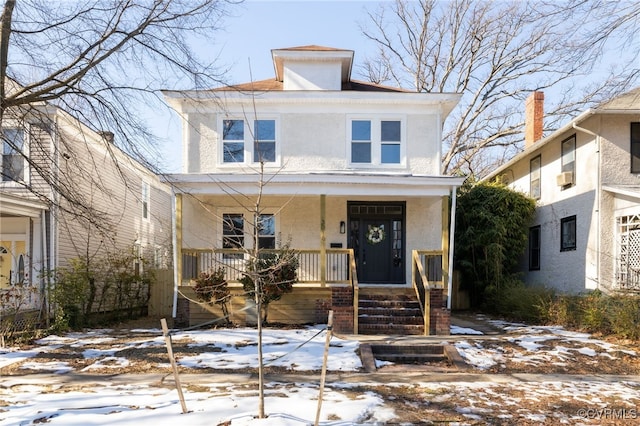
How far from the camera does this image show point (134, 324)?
42.5 ft

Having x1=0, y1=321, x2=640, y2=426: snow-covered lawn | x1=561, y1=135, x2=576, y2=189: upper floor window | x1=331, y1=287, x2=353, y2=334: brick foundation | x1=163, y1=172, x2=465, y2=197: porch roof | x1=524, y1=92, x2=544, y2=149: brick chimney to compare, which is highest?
x1=524, y1=92, x2=544, y2=149: brick chimney

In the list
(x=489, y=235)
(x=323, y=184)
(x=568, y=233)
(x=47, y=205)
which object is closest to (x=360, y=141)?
(x=323, y=184)

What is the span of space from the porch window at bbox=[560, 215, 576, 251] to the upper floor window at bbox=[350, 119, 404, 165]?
5.22 meters

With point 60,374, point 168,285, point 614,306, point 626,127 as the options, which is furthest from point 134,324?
point 626,127

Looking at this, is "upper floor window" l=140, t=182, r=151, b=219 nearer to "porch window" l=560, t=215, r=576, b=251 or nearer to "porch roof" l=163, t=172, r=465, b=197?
"porch roof" l=163, t=172, r=465, b=197

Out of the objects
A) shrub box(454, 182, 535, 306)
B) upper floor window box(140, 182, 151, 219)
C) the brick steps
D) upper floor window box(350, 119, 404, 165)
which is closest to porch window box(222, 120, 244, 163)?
upper floor window box(350, 119, 404, 165)

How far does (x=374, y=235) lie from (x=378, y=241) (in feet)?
0.66

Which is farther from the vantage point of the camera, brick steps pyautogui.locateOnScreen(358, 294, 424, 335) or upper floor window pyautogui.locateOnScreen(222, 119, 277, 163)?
upper floor window pyautogui.locateOnScreen(222, 119, 277, 163)

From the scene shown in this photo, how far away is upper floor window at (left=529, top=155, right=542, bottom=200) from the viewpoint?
1552 centimetres

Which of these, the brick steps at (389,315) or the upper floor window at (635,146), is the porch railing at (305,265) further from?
the upper floor window at (635,146)

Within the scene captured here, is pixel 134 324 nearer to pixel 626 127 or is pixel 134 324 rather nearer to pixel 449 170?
pixel 626 127

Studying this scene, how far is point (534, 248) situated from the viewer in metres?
15.4

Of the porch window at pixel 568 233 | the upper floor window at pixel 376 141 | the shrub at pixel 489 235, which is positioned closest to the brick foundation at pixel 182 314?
the upper floor window at pixel 376 141

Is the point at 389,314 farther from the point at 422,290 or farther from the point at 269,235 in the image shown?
the point at 269,235
